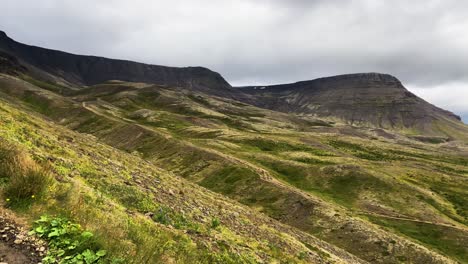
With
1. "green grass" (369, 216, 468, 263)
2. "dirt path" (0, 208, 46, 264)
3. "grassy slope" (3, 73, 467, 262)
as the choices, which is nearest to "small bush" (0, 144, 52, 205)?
"dirt path" (0, 208, 46, 264)

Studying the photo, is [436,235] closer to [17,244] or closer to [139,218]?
[139,218]

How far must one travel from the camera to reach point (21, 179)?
12.4 m

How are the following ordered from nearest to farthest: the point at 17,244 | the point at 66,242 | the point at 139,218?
the point at 17,244 < the point at 66,242 < the point at 139,218

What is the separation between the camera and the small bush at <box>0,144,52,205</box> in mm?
11984

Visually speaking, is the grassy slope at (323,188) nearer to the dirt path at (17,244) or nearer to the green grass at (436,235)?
the green grass at (436,235)

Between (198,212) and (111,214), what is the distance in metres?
11.9

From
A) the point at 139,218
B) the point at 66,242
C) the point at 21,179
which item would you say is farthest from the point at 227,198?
the point at 66,242

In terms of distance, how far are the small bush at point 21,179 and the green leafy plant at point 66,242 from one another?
4.92 ft

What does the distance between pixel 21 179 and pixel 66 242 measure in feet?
12.4

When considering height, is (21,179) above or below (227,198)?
above

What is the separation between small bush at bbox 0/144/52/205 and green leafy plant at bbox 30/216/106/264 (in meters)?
1.50

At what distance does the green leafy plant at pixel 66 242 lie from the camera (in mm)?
9637

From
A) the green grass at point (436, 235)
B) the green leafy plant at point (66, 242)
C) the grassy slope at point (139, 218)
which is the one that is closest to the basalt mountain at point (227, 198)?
the grassy slope at point (139, 218)

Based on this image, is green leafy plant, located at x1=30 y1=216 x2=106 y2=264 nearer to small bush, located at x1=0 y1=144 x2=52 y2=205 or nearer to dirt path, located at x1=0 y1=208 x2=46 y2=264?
dirt path, located at x1=0 y1=208 x2=46 y2=264
